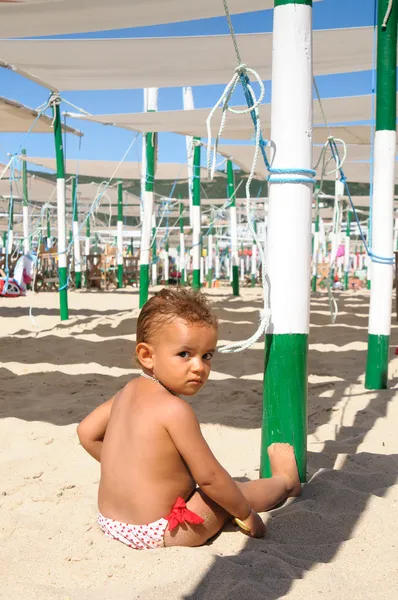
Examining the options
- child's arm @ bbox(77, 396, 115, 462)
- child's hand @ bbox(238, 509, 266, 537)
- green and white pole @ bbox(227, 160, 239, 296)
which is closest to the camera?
child's hand @ bbox(238, 509, 266, 537)

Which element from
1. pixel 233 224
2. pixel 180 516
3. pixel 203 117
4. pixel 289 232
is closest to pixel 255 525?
pixel 180 516

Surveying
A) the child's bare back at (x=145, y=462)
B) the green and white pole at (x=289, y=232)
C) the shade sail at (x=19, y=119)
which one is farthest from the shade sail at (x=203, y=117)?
the child's bare back at (x=145, y=462)

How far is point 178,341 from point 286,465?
659 mm

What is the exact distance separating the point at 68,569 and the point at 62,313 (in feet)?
22.1

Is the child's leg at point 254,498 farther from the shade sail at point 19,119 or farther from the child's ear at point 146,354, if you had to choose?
the shade sail at point 19,119

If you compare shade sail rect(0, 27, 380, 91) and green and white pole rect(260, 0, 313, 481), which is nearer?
green and white pole rect(260, 0, 313, 481)

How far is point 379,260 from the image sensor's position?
3.96 meters

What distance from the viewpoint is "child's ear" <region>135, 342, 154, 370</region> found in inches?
72.6

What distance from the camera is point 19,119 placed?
807 centimetres

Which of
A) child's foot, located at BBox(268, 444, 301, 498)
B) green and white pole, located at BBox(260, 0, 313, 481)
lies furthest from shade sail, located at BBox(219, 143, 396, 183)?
child's foot, located at BBox(268, 444, 301, 498)

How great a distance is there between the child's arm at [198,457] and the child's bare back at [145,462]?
20mm

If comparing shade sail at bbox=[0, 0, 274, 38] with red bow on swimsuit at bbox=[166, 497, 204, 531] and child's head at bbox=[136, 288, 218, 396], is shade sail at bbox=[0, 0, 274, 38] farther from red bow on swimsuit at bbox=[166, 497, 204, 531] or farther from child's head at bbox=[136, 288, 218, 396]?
red bow on swimsuit at bbox=[166, 497, 204, 531]

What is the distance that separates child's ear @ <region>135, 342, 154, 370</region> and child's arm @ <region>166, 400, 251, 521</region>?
16 centimetres

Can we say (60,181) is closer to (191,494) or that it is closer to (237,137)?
(237,137)
